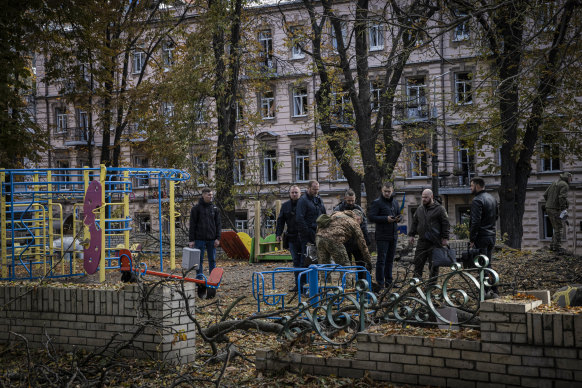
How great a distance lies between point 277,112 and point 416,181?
31.5 ft

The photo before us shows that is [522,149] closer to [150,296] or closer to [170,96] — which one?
[170,96]

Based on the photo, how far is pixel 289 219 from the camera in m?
12.7

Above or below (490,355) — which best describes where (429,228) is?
above

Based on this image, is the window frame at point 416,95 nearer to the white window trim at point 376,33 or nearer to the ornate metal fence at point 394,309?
the white window trim at point 376,33

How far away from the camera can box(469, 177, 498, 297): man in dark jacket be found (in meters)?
10.5

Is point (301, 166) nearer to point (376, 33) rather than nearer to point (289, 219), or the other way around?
point (376, 33)

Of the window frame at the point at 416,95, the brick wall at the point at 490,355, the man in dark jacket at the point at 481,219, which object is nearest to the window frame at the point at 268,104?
the window frame at the point at 416,95

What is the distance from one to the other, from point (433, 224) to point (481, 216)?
74cm

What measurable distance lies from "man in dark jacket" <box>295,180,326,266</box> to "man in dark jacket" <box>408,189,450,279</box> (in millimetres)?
1999

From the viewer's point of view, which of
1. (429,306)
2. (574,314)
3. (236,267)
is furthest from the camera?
(236,267)

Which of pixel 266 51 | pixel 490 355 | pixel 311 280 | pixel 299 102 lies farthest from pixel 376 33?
pixel 490 355

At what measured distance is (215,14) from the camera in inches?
871

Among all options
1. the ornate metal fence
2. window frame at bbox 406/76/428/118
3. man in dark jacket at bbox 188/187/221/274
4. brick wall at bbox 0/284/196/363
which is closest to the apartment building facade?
window frame at bbox 406/76/428/118

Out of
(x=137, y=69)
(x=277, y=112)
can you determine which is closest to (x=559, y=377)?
(x=277, y=112)
